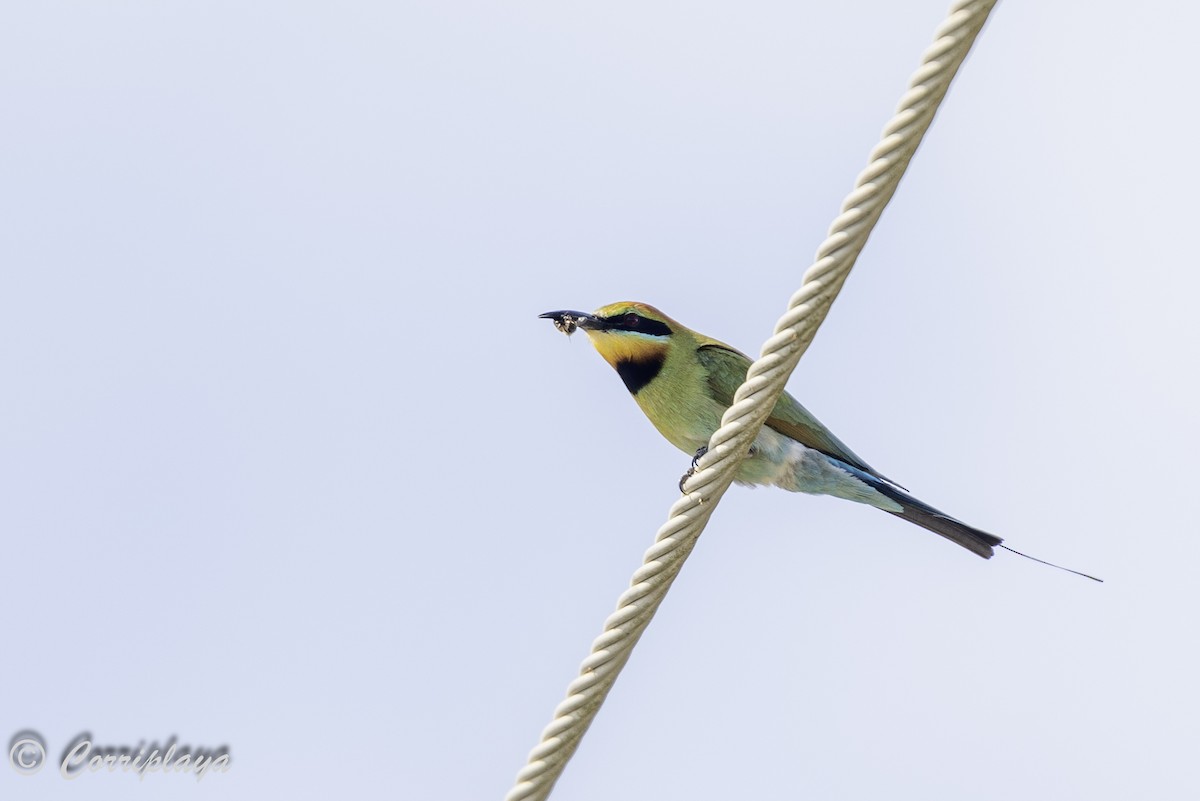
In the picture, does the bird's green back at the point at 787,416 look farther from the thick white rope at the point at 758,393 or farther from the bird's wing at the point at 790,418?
the thick white rope at the point at 758,393

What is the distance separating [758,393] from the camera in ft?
7.02

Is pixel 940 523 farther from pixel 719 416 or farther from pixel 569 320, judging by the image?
pixel 569 320

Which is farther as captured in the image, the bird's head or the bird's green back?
the bird's head

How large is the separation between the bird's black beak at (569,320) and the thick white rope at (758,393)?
81.1 inches

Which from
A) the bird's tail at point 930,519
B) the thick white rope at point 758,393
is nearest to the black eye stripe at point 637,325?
the bird's tail at point 930,519

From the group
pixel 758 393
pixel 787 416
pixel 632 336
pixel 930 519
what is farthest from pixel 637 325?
pixel 758 393

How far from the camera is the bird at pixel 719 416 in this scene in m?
3.93

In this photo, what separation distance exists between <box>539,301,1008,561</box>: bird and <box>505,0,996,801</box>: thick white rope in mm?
1683

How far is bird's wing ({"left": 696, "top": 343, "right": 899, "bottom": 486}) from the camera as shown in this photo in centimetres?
396

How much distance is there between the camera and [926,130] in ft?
6.33

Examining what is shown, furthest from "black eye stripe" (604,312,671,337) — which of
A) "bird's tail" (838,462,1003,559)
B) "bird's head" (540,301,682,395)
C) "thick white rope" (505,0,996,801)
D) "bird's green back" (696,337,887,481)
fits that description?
"thick white rope" (505,0,996,801)

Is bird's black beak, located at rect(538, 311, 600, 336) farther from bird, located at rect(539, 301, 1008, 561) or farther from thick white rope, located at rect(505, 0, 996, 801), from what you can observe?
thick white rope, located at rect(505, 0, 996, 801)

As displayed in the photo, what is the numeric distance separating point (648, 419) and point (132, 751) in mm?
1643

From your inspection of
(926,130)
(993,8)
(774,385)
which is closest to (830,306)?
(774,385)
